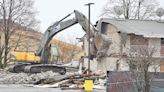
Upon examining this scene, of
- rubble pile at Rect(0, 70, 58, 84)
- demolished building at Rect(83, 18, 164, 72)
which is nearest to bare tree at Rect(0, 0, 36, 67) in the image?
demolished building at Rect(83, 18, 164, 72)

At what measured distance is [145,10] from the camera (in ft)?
253

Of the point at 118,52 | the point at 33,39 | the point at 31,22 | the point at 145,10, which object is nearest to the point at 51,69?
the point at 118,52

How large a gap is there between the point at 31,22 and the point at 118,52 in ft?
43.6

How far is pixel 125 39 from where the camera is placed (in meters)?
58.3

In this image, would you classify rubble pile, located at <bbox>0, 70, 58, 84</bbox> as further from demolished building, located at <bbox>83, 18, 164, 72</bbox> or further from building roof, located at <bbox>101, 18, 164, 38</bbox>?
building roof, located at <bbox>101, 18, 164, 38</bbox>

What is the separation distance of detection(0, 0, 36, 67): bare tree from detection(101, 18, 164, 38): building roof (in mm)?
10295

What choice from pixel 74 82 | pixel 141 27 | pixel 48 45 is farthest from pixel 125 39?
pixel 74 82

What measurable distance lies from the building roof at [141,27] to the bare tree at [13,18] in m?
10.3

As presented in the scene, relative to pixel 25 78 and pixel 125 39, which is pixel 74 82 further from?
pixel 125 39

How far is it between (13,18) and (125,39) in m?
15.8

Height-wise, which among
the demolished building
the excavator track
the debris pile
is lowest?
the debris pile

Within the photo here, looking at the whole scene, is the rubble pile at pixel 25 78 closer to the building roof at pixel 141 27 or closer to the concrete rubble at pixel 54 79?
the concrete rubble at pixel 54 79

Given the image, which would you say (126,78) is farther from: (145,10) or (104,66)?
(145,10)

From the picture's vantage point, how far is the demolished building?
5778cm
